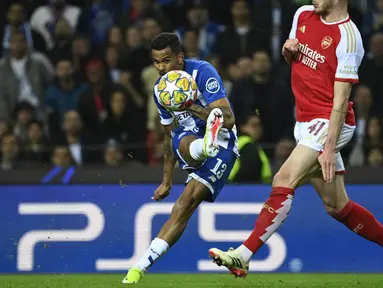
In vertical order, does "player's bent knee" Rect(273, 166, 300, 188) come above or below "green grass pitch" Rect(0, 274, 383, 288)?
above

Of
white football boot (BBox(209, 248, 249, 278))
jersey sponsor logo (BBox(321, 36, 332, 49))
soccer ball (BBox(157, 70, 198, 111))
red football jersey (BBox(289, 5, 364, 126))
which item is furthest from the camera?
soccer ball (BBox(157, 70, 198, 111))

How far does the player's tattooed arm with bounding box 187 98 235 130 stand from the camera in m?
8.77

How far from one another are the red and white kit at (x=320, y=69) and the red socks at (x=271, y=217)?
1.58 ft

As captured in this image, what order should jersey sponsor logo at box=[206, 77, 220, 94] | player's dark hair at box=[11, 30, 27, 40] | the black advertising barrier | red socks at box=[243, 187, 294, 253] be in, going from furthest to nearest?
player's dark hair at box=[11, 30, 27, 40] → the black advertising barrier → jersey sponsor logo at box=[206, 77, 220, 94] → red socks at box=[243, 187, 294, 253]

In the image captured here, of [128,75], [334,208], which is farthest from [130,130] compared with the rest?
[334,208]

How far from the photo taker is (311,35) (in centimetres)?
851

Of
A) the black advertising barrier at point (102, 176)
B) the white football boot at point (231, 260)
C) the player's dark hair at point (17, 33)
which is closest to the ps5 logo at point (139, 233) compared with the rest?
the black advertising barrier at point (102, 176)

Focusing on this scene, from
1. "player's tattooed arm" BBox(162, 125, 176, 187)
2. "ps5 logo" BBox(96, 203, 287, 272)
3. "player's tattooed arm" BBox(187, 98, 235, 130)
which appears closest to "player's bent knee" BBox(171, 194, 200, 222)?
"player's tattooed arm" BBox(162, 125, 176, 187)

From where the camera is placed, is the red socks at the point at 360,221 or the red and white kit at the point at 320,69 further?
the red socks at the point at 360,221

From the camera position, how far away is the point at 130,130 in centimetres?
1438

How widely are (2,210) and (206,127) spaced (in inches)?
158

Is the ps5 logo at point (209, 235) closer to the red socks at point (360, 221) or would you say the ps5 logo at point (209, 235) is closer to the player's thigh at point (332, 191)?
the red socks at point (360, 221)

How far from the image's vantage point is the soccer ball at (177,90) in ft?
28.3

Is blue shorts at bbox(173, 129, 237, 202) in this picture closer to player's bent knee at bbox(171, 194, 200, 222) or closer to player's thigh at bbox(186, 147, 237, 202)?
player's thigh at bbox(186, 147, 237, 202)
